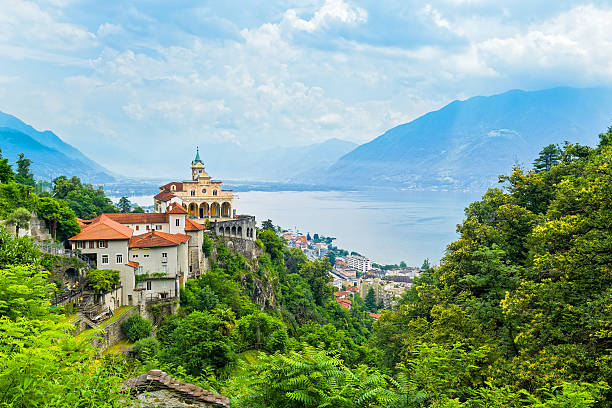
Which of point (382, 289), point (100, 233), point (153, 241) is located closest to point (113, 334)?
point (153, 241)

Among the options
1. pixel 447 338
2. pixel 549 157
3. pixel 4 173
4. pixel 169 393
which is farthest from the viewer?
pixel 4 173

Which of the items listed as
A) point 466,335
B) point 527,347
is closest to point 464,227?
point 466,335

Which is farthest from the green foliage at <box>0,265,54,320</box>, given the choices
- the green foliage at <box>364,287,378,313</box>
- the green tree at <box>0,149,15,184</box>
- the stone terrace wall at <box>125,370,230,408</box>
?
the green foliage at <box>364,287,378,313</box>

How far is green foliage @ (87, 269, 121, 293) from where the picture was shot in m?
23.0

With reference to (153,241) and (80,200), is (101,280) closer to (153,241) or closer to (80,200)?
(153,241)

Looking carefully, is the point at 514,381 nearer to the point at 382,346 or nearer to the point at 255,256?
the point at 382,346

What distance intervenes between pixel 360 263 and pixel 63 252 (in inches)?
4137

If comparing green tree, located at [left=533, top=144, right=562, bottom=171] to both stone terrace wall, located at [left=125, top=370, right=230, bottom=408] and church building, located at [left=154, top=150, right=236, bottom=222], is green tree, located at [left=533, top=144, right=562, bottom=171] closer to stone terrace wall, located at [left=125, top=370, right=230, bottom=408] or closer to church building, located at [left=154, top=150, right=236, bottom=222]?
stone terrace wall, located at [left=125, top=370, right=230, bottom=408]

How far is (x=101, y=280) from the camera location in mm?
23234

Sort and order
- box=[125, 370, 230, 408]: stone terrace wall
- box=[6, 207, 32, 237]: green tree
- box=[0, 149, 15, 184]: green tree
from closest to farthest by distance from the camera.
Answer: box=[125, 370, 230, 408]: stone terrace wall
box=[6, 207, 32, 237]: green tree
box=[0, 149, 15, 184]: green tree

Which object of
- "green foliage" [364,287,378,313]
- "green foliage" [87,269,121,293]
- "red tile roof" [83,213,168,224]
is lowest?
"green foliage" [364,287,378,313]

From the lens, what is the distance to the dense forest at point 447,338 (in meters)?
7.15

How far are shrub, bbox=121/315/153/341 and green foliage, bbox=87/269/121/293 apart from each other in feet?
7.68

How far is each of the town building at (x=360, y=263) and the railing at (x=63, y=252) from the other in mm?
101584
